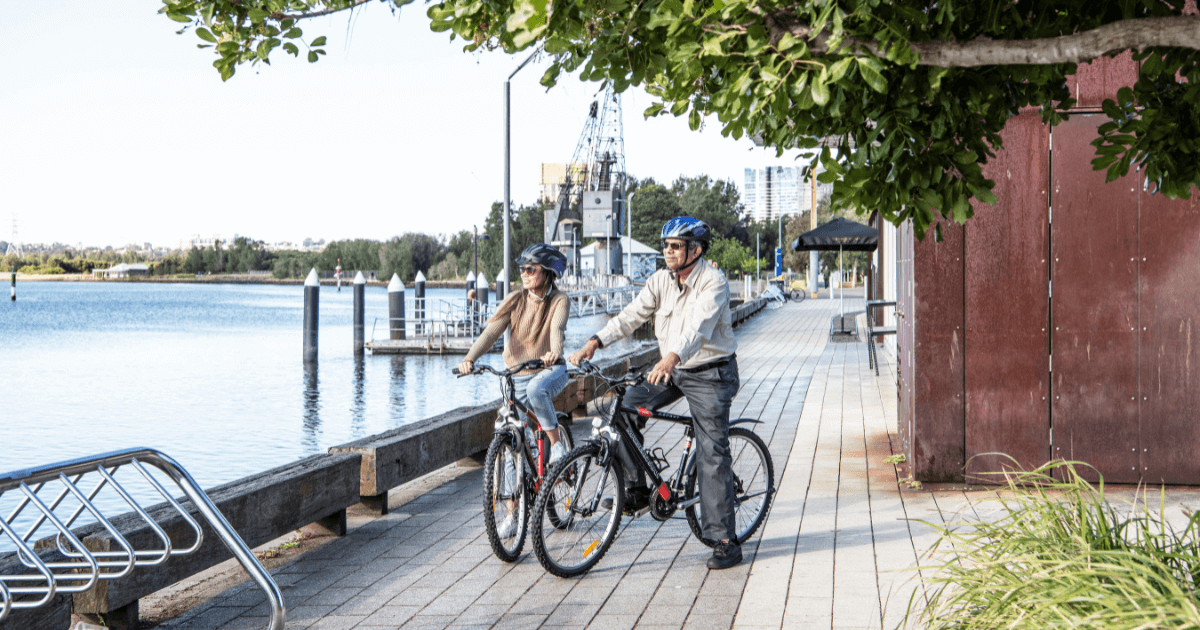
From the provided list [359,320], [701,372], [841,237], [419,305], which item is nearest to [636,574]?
[701,372]

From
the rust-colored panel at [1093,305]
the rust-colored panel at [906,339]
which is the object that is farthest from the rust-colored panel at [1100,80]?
the rust-colored panel at [906,339]

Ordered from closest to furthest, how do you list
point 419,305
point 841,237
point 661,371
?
1. point 661,371
2. point 841,237
3. point 419,305

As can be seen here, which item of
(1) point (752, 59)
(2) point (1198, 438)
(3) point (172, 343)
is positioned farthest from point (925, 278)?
(3) point (172, 343)

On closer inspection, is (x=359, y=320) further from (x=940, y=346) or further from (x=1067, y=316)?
(x=1067, y=316)

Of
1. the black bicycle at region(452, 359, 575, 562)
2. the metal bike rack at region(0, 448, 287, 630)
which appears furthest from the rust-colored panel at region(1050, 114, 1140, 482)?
the metal bike rack at region(0, 448, 287, 630)

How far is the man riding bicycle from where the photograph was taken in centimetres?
502

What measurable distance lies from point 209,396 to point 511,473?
73.2 feet

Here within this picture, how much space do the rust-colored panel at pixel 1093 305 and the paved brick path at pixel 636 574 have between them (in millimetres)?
998

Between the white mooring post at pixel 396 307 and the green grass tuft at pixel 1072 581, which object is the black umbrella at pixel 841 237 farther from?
the white mooring post at pixel 396 307

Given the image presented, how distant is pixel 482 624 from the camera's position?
4355mm

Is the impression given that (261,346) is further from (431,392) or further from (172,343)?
(431,392)

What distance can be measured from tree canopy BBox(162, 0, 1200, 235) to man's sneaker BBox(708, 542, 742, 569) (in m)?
2.26

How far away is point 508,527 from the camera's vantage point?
537cm

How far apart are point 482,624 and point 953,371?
12.2ft
